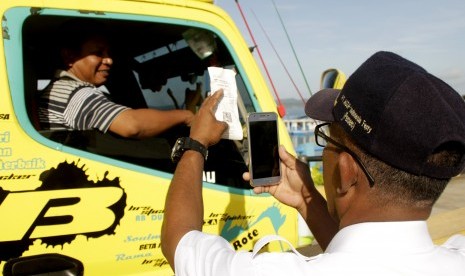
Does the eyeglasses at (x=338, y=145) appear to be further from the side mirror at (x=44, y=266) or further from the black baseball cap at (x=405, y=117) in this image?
the side mirror at (x=44, y=266)

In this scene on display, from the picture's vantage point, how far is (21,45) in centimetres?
196

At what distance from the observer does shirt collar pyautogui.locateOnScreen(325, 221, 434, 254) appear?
1.13m

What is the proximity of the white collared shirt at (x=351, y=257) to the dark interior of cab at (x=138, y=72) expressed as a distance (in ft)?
3.27

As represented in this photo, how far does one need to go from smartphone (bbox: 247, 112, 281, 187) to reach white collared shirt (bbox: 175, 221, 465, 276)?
619 mm

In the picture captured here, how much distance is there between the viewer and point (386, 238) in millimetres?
1139

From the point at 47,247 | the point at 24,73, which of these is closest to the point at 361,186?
the point at 47,247

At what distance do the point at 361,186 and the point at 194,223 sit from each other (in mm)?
447

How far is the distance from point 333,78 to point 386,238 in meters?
1.64

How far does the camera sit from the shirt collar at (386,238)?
1.13 m

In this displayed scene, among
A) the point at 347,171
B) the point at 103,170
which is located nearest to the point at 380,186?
the point at 347,171

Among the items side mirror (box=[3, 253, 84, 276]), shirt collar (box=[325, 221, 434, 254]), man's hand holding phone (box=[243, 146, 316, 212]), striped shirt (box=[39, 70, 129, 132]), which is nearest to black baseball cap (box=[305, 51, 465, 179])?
shirt collar (box=[325, 221, 434, 254])

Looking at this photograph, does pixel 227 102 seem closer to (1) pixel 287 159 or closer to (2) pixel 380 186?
(1) pixel 287 159

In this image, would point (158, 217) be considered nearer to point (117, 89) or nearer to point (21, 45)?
point (21, 45)

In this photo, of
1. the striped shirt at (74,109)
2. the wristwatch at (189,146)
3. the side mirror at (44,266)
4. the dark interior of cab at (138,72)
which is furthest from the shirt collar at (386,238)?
the striped shirt at (74,109)
